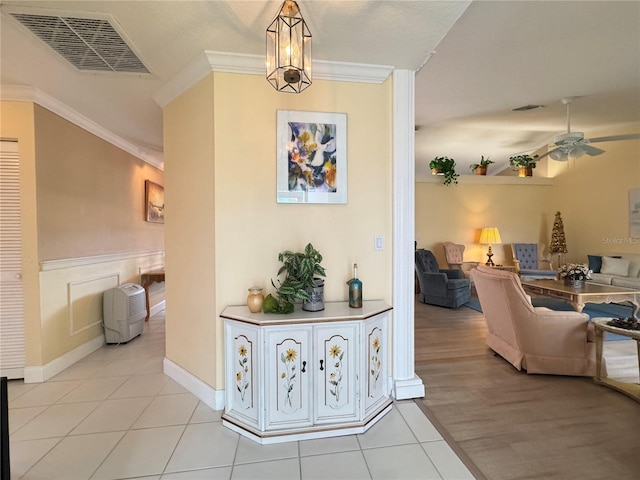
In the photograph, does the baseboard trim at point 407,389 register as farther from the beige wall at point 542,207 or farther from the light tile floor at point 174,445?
the beige wall at point 542,207

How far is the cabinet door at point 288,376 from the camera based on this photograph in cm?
186

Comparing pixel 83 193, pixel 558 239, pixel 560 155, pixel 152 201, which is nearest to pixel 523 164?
pixel 558 239

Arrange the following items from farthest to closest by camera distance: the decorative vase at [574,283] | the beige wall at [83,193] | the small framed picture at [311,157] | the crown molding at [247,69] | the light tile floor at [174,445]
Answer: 1. the decorative vase at [574,283]
2. the beige wall at [83,193]
3. the small framed picture at [311,157]
4. the crown molding at [247,69]
5. the light tile floor at [174,445]

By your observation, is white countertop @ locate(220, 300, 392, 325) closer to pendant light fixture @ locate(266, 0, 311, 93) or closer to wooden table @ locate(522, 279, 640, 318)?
pendant light fixture @ locate(266, 0, 311, 93)

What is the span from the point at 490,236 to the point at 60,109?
24.4ft

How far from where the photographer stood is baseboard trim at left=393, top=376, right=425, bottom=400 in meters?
2.33

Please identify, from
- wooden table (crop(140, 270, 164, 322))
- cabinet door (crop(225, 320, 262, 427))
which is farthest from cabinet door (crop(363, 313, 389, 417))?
wooden table (crop(140, 270, 164, 322))

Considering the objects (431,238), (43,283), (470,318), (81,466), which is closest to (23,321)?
(43,283)

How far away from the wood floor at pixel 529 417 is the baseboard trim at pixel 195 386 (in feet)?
5.10

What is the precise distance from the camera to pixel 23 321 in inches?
104

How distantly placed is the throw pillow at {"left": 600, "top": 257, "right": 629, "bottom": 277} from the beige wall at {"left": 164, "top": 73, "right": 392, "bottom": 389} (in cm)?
577

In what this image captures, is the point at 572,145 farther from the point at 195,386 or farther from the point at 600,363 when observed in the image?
the point at 195,386

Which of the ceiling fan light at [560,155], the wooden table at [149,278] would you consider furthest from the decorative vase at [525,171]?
the wooden table at [149,278]

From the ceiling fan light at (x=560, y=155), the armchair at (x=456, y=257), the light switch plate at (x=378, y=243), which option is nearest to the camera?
the light switch plate at (x=378, y=243)
